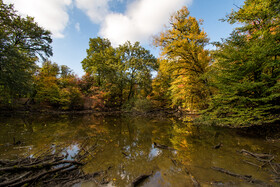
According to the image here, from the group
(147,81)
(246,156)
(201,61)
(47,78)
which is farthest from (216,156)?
(47,78)

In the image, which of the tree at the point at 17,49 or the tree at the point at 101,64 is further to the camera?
the tree at the point at 101,64

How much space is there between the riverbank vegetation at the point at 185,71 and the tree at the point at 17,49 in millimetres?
62

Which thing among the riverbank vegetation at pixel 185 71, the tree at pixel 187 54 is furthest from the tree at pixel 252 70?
the tree at pixel 187 54

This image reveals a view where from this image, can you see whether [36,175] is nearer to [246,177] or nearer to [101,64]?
[246,177]

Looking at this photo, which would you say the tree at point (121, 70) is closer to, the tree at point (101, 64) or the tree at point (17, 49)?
the tree at point (101, 64)

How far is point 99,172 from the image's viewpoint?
3109mm

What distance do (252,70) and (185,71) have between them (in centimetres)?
561

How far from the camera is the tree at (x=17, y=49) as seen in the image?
→ 34.3 feet

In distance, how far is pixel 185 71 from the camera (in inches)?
442

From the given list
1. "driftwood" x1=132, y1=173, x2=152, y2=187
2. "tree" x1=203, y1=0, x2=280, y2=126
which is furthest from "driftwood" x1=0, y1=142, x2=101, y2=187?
"tree" x1=203, y1=0, x2=280, y2=126

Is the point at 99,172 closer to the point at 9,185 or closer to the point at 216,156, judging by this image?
the point at 9,185

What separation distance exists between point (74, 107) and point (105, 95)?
259 inches

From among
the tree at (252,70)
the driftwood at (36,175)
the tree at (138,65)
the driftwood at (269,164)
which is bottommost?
the driftwood at (269,164)

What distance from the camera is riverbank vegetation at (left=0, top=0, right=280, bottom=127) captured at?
5766 millimetres
